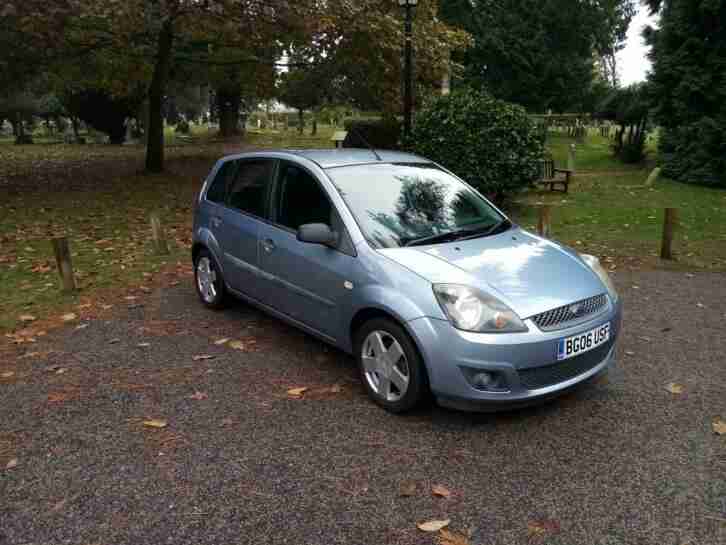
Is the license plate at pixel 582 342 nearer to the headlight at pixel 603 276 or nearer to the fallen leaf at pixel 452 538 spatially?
the headlight at pixel 603 276

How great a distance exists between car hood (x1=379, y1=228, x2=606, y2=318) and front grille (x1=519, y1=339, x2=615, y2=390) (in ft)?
1.15

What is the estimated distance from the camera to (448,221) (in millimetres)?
4820

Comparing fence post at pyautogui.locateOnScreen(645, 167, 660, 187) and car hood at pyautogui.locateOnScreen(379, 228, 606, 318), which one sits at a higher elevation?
fence post at pyautogui.locateOnScreen(645, 167, 660, 187)

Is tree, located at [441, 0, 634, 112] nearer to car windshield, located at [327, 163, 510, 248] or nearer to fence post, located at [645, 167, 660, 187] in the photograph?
fence post, located at [645, 167, 660, 187]

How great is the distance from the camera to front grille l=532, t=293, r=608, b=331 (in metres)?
3.79

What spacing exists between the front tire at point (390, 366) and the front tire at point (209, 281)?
2350 mm

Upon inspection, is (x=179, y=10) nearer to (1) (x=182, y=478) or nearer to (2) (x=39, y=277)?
(2) (x=39, y=277)

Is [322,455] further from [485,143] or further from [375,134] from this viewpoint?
[375,134]

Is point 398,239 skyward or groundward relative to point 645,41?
groundward

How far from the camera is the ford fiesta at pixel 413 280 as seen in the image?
12.3 ft

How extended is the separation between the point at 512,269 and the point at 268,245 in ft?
6.87

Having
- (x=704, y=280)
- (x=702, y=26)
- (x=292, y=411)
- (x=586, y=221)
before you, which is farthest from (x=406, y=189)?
(x=702, y=26)

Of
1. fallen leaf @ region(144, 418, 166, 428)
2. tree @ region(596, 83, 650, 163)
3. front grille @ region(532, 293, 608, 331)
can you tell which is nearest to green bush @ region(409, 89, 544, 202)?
front grille @ region(532, 293, 608, 331)

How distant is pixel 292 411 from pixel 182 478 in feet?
3.14
